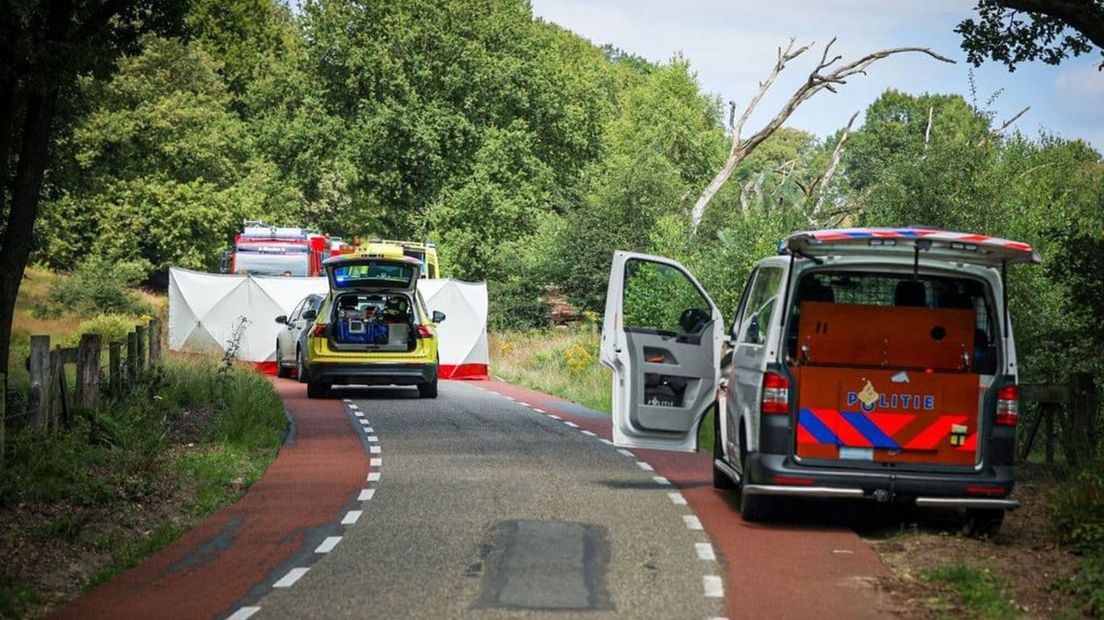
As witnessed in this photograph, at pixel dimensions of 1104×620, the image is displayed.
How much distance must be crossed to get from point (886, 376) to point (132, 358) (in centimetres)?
1211

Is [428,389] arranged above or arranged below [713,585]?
below

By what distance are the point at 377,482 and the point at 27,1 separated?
630 centimetres

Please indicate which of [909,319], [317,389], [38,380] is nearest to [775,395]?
[909,319]

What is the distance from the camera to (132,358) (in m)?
21.7

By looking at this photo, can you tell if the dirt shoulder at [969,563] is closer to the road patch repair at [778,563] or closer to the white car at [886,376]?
the road patch repair at [778,563]

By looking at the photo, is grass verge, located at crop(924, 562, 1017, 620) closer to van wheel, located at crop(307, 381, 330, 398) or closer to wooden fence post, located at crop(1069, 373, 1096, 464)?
wooden fence post, located at crop(1069, 373, 1096, 464)

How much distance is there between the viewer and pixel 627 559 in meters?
11.5

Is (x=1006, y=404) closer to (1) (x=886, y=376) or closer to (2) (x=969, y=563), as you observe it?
(1) (x=886, y=376)

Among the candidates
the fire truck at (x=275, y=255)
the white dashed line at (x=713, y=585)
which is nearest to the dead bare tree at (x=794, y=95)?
the fire truck at (x=275, y=255)

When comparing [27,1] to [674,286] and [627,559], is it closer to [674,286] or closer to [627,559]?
[627,559]

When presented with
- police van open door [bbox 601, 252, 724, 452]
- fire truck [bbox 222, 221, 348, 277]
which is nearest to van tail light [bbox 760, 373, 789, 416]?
police van open door [bbox 601, 252, 724, 452]

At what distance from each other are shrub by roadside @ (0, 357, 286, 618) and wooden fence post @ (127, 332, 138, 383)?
19 centimetres

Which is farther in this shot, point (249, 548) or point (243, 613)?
point (249, 548)

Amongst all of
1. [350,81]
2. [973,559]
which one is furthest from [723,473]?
[350,81]
